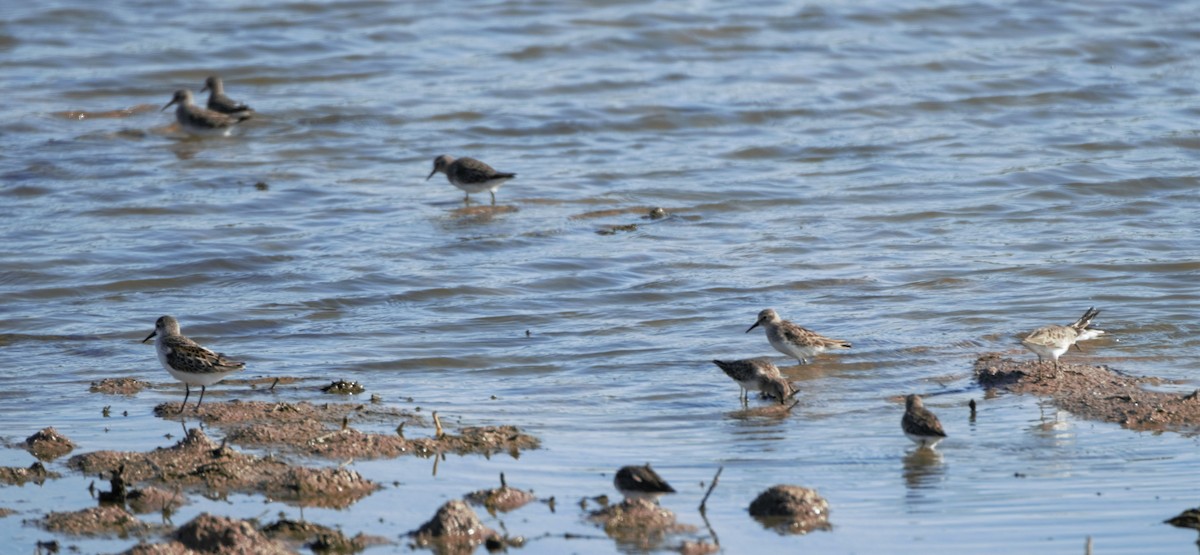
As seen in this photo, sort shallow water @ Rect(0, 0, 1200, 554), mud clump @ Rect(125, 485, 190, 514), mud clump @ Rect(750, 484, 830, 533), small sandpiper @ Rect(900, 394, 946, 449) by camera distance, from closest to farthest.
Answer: mud clump @ Rect(750, 484, 830, 533) < mud clump @ Rect(125, 485, 190, 514) < shallow water @ Rect(0, 0, 1200, 554) < small sandpiper @ Rect(900, 394, 946, 449)

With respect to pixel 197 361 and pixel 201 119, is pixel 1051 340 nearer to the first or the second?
pixel 197 361

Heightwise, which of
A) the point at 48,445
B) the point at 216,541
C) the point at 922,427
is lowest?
the point at 48,445

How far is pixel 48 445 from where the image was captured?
795 centimetres

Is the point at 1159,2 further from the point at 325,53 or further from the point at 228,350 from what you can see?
the point at 228,350

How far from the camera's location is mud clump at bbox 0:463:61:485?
7410mm

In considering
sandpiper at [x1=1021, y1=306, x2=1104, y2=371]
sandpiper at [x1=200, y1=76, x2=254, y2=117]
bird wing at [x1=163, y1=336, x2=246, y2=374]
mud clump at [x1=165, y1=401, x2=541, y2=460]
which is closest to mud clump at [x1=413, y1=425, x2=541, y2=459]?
mud clump at [x1=165, y1=401, x2=541, y2=460]

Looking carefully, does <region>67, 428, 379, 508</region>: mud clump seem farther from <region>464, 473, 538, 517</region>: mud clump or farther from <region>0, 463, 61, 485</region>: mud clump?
<region>464, 473, 538, 517</region>: mud clump

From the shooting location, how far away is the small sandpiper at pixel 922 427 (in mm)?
7879

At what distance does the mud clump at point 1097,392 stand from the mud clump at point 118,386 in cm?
516

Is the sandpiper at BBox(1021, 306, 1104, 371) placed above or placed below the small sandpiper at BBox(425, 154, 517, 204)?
above

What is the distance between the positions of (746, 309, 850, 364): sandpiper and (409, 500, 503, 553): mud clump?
13.4 ft

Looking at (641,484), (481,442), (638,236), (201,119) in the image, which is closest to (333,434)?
(481,442)

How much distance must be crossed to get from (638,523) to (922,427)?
74.2 inches

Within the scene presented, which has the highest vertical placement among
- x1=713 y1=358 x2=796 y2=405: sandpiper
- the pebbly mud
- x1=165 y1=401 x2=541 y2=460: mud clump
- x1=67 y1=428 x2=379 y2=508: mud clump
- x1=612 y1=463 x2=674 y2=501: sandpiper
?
x1=612 y1=463 x2=674 y2=501: sandpiper
